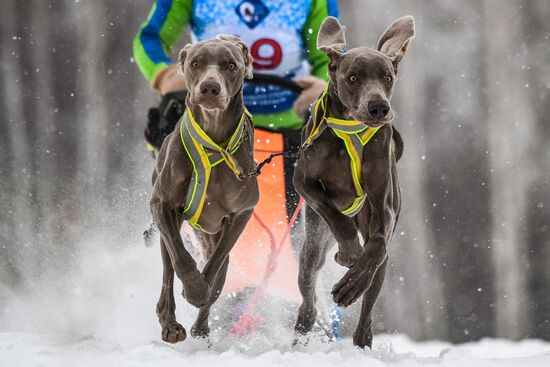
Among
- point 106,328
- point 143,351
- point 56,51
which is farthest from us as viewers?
point 56,51

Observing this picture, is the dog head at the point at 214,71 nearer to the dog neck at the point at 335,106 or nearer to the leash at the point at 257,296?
the dog neck at the point at 335,106

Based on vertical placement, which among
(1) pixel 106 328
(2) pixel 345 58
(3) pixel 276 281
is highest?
(2) pixel 345 58

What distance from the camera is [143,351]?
169 inches

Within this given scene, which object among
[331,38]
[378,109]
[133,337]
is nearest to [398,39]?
[331,38]

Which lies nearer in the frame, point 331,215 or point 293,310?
point 331,215

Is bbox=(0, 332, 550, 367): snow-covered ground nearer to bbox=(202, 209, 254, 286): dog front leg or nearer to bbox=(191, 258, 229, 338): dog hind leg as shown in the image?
bbox=(191, 258, 229, 338): dog hind leg

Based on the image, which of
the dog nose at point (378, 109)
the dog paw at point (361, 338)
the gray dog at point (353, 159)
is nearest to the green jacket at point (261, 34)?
the gray dog at point (353, 159)

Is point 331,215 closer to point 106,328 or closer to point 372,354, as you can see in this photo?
point 372,354

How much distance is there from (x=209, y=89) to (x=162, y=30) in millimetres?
1862

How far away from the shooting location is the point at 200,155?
4.13m

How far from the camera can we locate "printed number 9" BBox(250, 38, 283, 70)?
547cm

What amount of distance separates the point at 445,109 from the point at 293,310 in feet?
19.2

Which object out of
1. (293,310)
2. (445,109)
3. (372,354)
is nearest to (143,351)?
(372,354)

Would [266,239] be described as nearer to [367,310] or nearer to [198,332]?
[198,332]
